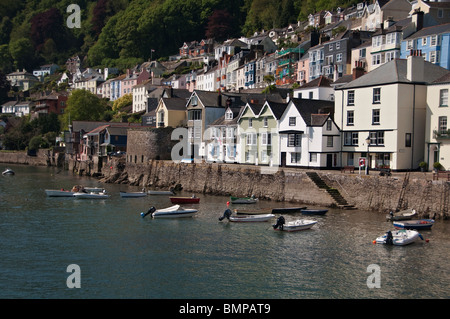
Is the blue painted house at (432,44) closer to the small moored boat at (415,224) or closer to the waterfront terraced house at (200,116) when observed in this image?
the waterfront terraced house at (200,116)

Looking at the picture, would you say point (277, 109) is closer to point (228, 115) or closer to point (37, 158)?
point (228, 115)

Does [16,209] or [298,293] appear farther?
[16,209]

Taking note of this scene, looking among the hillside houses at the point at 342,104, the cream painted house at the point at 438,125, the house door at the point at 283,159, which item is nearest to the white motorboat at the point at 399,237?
the cream painted house at the point at 438,125

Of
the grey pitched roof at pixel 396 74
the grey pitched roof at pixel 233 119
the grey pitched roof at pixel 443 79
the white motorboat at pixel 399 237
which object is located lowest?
the white motorboat at pixel 399 237

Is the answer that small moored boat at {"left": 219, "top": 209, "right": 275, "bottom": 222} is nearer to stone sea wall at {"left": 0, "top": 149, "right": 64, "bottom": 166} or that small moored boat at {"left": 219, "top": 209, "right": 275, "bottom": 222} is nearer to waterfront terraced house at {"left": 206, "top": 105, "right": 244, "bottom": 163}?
waterfront terraced house at {"left": 206, "top": 105, "right": 244, "bottom": 163}

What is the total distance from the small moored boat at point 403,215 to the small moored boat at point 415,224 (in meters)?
1.84

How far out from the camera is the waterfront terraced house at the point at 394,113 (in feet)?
153

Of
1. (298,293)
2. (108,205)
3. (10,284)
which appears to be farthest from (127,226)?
(298,293)

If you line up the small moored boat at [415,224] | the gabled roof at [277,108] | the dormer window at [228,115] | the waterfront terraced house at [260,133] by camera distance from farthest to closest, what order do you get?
the dormer window at [228,115] < the waterfront terraced house at [260,133] < the gabled roof at [277,108] < the small moored boat at [415,224]

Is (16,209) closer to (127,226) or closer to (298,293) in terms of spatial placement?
(127,226)

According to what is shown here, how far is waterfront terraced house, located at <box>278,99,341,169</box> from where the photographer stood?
51.1 meters

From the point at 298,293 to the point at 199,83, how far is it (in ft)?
350

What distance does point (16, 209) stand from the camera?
149ft

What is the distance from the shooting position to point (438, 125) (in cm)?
4481
